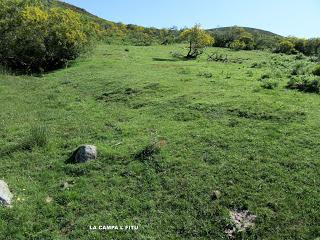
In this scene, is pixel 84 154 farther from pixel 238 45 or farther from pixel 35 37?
pixel 238 45

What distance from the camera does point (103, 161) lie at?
15188 millimetres

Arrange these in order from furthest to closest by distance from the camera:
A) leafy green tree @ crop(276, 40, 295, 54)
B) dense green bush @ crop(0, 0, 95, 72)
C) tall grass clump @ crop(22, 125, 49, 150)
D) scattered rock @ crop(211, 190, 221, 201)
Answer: leafy green tree @ crop(276, 40, 295, 54) → dense green bush @ crop(0, 0, 95, 72) → tall grass clump @ crop(22, 125, 49, 150) → scattered rock @ crop(211, 190, 221, 201)

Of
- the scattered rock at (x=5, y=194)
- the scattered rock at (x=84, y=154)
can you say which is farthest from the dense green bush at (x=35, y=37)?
the scattered rock at (x=5, y=194)

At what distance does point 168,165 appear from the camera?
47.4ft

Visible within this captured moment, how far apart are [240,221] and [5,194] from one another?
24.0 feet

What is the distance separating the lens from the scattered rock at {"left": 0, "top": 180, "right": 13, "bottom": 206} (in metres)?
12.6

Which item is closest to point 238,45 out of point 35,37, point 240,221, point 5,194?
point 35,37

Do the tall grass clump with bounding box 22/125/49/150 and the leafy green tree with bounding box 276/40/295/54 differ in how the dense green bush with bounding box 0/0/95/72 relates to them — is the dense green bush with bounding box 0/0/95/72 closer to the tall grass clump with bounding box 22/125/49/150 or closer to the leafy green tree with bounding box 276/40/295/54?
the tall grass clump with bounding box 22/125/49/150

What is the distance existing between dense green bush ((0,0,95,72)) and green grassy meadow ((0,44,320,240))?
13584 millimetres

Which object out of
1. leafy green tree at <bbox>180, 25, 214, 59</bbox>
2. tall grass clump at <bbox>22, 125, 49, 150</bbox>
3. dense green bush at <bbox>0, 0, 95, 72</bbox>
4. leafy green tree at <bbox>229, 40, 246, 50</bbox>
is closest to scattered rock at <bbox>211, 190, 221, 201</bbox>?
tall grass clump at <bbox>22, 125, 49, 150</bbox>

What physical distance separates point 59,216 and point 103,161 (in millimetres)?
3411

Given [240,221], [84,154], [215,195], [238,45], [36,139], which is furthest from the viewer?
[238,45]

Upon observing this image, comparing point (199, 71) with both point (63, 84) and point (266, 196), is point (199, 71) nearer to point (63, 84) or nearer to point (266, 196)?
point (63, 84)

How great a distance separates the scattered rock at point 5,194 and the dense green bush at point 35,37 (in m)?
25.1
